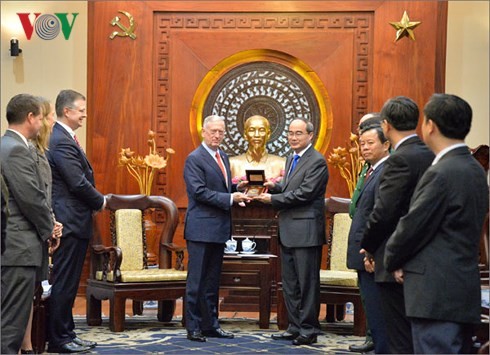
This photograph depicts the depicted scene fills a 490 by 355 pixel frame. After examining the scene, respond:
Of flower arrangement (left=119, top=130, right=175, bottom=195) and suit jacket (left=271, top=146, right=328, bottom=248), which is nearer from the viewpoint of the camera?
suit jacket (left=271, top=146, right=328, bottom=248)

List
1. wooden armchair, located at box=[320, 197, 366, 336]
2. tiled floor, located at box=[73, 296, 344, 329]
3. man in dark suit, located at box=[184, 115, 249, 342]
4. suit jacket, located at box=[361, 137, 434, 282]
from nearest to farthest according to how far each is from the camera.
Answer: suit jacket, located at box=[361, 137, 434, 282], man in dark suit, located at box=[184, 115, 249, 342], wooden armchair, located at box=[320, 197, 366, 336], tiled floor, located at box=[73, 296, 344, 329]

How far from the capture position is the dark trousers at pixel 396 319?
13.3 feet

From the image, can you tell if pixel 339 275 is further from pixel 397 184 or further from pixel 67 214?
pixel 397 184

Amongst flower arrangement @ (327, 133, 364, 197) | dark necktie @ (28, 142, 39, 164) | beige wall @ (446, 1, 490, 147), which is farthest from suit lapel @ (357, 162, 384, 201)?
beige wall @ (446, 1, 490, 147)

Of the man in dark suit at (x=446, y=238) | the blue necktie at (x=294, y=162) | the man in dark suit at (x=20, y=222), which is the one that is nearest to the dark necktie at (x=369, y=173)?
the blue necktie at (x=294, y=162)

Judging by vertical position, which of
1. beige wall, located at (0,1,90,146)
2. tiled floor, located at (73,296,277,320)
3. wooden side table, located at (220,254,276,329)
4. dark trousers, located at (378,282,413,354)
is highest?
beige wall, located at (0,1,90,146)

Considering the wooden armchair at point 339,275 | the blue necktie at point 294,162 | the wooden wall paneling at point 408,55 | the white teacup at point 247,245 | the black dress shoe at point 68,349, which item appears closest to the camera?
the black dress shoe at point 68,349

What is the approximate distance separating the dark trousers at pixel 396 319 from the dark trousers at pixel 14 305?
174cm

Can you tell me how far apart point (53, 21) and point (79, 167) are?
3832mm

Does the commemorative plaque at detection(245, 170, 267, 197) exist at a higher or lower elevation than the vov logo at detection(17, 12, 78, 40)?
lower

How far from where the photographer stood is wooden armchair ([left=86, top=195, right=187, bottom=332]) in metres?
6.60

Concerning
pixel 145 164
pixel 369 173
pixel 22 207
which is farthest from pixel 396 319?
pixel 145 164

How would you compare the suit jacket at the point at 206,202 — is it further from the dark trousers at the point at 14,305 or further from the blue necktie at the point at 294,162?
the dark trousers at the point at 14,305

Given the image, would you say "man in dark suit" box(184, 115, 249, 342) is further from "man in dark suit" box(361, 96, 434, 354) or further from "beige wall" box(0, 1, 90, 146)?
"beige wall" box(0, 1, 90, 146)
